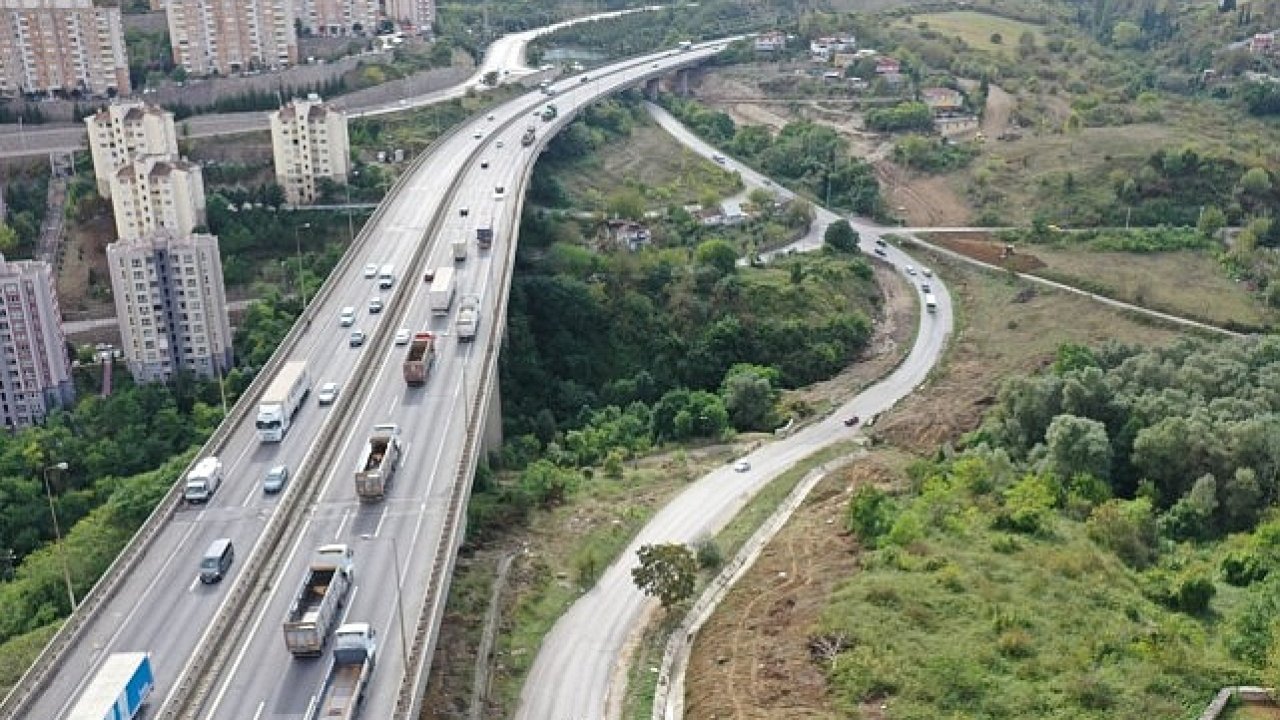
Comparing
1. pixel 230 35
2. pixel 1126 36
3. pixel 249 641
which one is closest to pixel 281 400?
pixel 249 641

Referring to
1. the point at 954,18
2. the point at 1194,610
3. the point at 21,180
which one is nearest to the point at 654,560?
the point at 1194,610

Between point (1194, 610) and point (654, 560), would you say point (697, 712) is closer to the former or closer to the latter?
point (654, 560)

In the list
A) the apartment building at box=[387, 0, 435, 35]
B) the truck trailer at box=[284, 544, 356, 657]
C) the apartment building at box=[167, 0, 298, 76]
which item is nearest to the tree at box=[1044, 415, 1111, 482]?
the truck trailer at box=[284, 544, 356, 657]

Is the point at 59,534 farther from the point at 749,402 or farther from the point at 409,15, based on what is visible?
the point at 409,15

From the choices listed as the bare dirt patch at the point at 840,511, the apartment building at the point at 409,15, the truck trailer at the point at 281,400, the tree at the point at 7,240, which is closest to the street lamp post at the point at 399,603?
the bare dirt patch at the point at 840,511

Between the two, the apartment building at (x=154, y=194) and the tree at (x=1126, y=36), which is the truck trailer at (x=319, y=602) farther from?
the tree at (x=1126, y=36)
